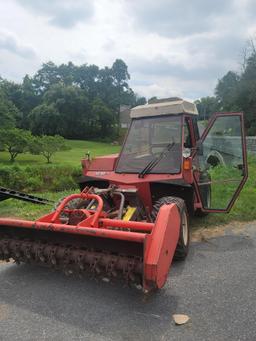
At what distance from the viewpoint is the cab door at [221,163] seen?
5.72m

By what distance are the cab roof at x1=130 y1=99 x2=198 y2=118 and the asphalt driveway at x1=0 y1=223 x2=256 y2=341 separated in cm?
231

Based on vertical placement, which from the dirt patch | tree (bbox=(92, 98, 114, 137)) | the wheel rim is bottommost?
the dirt patch

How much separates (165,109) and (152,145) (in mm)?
599

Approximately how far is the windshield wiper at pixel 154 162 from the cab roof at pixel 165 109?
1.72ft

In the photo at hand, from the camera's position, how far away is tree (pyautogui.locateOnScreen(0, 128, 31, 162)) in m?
23.5

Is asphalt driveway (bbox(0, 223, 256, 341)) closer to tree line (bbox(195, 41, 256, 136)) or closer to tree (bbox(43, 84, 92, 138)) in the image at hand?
tree line (bbox(195, 41, 256, 136))

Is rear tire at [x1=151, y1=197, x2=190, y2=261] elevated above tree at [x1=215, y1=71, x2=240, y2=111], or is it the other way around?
tree at [x1=215, y1=71, x2=240, y2=111]

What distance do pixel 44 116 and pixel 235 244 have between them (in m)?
47.7

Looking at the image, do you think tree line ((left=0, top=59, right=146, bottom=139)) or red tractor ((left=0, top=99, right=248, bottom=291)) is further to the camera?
tree line ((left=0, top=59, right=146, bottom=139))

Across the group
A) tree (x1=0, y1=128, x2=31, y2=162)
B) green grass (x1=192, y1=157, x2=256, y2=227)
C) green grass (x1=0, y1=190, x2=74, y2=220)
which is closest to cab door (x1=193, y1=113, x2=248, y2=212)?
green grass (x1=192, y1=157, x2=256, y2=227)

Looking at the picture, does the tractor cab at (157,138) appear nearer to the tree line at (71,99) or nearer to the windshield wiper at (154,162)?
the windshield wiper at (154,162)

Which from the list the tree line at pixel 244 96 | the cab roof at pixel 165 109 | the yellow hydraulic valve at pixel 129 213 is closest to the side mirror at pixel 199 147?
the cab roof at pixel 165 109

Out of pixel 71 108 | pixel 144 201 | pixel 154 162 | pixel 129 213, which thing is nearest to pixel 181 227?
pixel 129 213

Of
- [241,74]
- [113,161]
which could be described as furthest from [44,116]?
[113,161]
